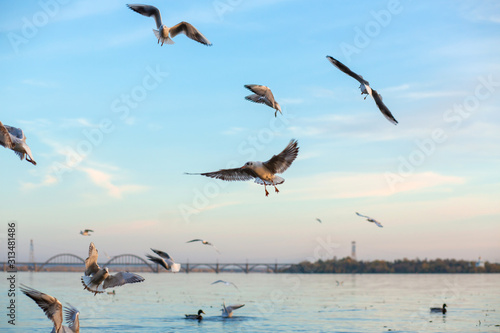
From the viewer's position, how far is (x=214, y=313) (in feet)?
158

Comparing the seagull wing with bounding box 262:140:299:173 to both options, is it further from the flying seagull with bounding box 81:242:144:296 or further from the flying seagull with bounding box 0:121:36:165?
the flying seagull with bounding box 0:121:36:165

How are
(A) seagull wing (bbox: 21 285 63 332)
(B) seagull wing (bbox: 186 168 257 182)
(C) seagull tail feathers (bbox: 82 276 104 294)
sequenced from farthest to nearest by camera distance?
(B) seagull wing (bbox: 186 168 257 182)
(C) seagull tail feathers (bbox: 82 276 104 294)
(A) seagull wing (bbox: 21 285 63 332)

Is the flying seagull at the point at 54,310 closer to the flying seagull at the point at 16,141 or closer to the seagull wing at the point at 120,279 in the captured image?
the seagull wing at the point at 120,279

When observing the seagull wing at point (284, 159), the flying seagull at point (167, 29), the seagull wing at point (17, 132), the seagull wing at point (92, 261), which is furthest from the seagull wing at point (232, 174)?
the seagull wing at point (17, 132)

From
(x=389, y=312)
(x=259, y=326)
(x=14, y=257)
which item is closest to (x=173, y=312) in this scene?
(x=259, y=326)

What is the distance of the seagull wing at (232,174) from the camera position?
59.9 ft

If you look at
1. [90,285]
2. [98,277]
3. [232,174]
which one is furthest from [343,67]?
[90,285]

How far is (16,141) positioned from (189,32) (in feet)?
23.5

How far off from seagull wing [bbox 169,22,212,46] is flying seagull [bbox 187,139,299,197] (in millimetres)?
4740

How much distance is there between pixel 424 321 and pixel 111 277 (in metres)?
30.4

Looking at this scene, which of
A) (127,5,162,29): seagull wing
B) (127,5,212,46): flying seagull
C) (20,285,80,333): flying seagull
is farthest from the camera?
(127,5,162,29): seagull wing

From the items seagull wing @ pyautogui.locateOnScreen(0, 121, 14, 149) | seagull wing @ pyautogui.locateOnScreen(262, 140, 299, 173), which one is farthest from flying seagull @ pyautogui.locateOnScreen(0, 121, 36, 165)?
seagull wing @ pyautogui.locateOnScreen(262, 140, 299, 173)

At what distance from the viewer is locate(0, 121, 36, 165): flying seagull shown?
15570mm

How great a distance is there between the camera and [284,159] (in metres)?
17.5
